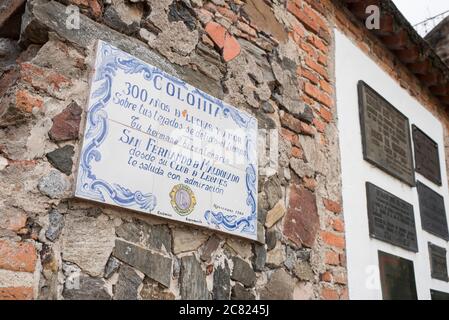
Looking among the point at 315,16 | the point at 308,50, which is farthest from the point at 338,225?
the point at 315,16

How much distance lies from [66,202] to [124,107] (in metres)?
0.46

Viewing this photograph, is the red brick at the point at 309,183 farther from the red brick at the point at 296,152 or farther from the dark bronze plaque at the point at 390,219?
the dark bronze plaque at the point at 390,219

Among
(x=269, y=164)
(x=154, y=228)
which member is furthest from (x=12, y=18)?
(x=269, y=164)

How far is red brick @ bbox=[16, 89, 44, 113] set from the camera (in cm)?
169

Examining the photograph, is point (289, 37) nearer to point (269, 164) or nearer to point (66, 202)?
point (269, 164)

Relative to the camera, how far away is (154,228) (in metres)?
1.94

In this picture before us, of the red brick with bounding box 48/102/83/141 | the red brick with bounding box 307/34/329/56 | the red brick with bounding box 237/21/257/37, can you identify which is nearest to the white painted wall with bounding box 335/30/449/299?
the red brick with bounding box 307/34/329/56

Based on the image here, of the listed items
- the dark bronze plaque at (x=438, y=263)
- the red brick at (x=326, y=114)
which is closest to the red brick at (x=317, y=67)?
the red brick at (x=326, y=114)

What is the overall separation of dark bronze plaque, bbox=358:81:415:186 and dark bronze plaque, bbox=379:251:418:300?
673 millimetres

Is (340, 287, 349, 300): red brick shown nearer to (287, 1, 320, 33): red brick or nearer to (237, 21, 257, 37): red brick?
(237, 21, 257, 37): red brick

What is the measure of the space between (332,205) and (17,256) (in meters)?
1.95

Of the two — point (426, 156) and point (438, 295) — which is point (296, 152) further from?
point (426, 156)

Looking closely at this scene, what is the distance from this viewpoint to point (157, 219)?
1.96 meters

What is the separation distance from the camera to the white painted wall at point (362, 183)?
3.00 meters
